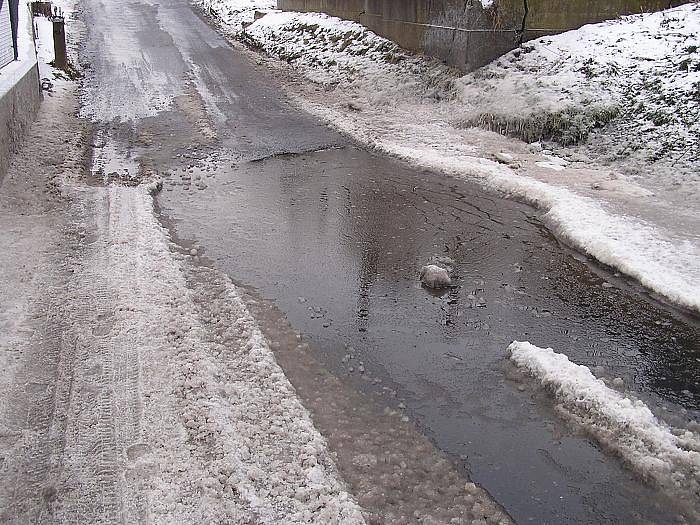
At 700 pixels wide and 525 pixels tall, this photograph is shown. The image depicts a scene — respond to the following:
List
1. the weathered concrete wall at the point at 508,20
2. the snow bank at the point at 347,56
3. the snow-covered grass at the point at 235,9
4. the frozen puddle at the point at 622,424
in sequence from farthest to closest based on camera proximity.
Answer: the snow-covered grass at the point at 235,9
the snow bank at the point at 347,56
the weathered concrete wall at the point at 508,20
the frozen puddle at the point at 622,424

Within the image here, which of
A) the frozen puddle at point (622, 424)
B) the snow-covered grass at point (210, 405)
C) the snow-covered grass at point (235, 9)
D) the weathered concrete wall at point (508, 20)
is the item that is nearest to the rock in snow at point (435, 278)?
the frozen puddle at point (622, 424)

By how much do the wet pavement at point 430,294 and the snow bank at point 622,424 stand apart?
0.13 m

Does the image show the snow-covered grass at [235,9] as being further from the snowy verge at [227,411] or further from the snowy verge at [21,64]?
the snowy verge at [227,411]

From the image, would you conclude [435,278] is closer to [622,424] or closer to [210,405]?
[622,424]

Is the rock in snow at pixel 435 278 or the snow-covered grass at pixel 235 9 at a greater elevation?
the snow-covered grass at pixel 235 9

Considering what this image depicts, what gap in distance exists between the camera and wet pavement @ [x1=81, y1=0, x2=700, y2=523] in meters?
4.01

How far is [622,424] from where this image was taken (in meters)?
4.14

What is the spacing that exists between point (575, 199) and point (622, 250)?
168 centimetres

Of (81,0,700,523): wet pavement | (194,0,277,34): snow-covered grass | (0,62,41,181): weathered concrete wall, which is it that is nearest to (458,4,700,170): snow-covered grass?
(81,0,700,523): wet pavement

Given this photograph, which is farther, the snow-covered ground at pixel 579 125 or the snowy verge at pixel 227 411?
the snow-covered ground at pixel 579 125

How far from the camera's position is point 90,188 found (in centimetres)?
804

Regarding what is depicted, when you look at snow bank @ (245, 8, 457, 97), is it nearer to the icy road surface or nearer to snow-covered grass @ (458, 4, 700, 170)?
snow-covered grass @ (458, 4, 700, 170)

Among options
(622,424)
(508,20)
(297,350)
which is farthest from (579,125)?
(297,350)

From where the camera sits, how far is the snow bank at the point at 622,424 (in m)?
3.83
